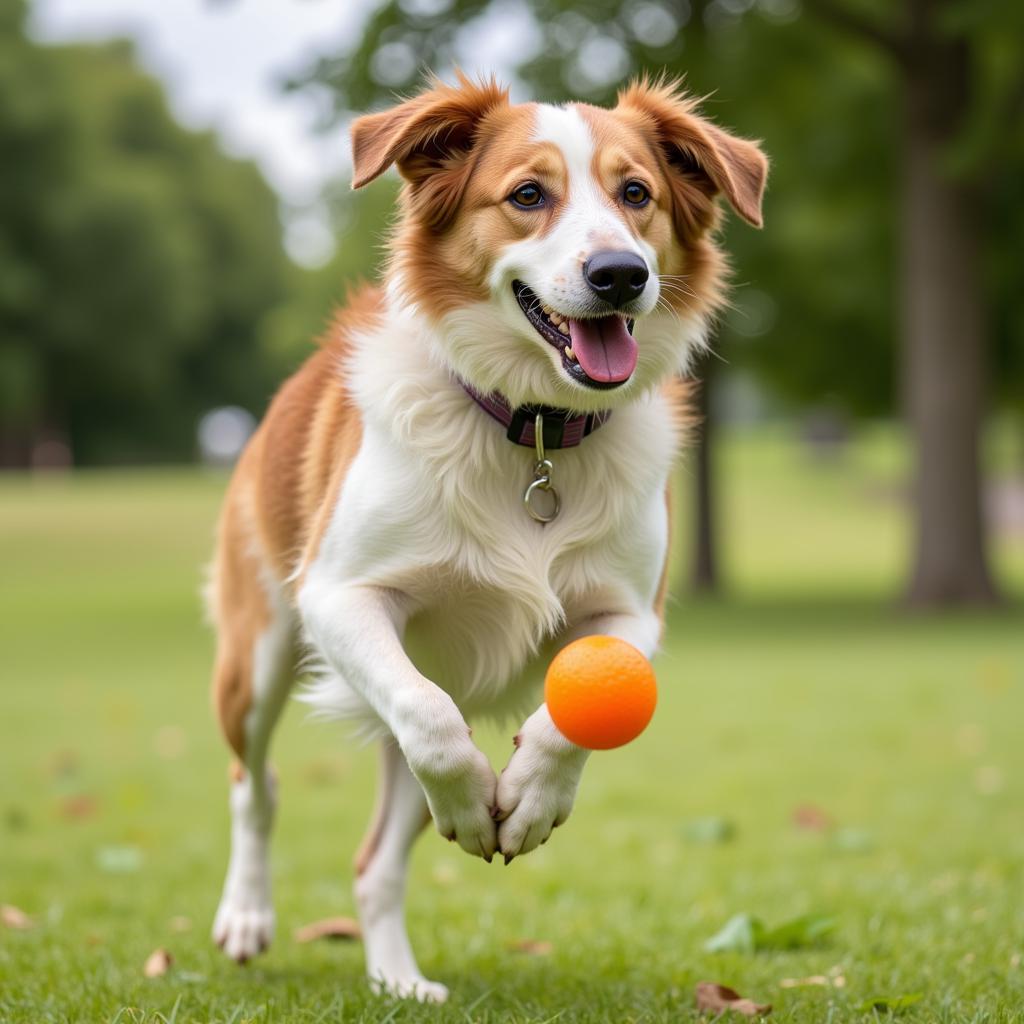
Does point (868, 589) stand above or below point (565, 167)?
below

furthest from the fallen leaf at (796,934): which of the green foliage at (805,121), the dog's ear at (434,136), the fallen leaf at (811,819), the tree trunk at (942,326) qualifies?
the tree trunk at (942,326)

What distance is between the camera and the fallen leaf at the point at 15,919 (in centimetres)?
505

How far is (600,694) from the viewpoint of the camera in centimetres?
352

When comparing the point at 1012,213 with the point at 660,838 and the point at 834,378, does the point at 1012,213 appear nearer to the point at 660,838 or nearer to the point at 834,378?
the point at 834,378

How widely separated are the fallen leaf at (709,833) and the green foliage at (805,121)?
422 inches

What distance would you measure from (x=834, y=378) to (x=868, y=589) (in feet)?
11.0

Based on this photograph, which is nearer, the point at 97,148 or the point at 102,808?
the point at 102,808

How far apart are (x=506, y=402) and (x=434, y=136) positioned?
0.77m

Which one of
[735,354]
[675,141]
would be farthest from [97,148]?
[675,141]

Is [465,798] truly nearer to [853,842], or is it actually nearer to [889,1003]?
[889,1003]

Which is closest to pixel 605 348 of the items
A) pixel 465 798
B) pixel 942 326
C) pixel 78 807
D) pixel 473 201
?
pixel 473 201

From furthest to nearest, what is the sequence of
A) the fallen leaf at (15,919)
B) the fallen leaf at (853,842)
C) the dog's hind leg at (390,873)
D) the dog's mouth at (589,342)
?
the fallen leaf at (853,842), the fallen leaf at (15,919), the dog's hind leg at (390,873), the dog's mouth at (589,342)

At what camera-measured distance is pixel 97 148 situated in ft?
153

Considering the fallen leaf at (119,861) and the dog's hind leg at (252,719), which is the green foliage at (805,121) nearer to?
the fallen leaf at (119,861)
